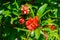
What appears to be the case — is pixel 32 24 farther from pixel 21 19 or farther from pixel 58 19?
pixel 58 19

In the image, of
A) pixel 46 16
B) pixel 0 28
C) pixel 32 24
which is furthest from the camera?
pixel 0 28

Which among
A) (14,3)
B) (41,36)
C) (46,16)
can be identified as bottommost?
(41,36)

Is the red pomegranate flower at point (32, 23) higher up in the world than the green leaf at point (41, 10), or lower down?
lower down

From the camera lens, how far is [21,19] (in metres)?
2.21

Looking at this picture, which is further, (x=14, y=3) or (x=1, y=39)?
(x=1, y=39)

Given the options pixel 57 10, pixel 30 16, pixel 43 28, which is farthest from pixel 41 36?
pixel 57 10

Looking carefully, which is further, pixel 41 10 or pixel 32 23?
pixel 41 10

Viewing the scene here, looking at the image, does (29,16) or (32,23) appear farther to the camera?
(29,16)

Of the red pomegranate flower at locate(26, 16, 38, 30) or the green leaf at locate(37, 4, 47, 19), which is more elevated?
the green leaf at locate(37, 4, 47, 19)

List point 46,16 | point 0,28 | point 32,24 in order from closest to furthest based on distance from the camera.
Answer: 1. point 32,24
2. point 46,16
3. point 0,28

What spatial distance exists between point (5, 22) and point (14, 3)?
0.32m

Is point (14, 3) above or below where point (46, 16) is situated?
above

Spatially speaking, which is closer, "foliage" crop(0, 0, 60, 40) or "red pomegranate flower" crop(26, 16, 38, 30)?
"red pomegranate flower" crop(26, 16, 38, 30)

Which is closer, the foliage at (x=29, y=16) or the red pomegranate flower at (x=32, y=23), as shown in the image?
the red pomegranate flower at (x=32, y=23)
